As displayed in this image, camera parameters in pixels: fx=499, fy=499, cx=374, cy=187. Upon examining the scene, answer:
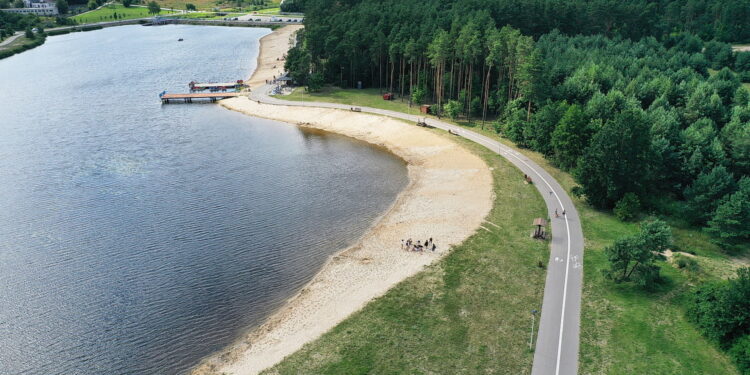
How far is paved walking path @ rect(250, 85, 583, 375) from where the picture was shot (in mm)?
41156

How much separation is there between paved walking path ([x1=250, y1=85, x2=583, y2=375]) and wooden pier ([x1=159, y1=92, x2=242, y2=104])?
263 ft

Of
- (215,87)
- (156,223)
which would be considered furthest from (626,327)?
(215,87)

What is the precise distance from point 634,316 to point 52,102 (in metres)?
137

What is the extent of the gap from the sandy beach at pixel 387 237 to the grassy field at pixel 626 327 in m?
2.65

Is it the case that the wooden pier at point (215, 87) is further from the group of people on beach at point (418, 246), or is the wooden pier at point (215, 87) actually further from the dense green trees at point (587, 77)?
the group of people on beach at point (418, 246)

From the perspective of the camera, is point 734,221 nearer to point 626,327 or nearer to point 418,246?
point 626,327

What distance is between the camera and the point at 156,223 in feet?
221

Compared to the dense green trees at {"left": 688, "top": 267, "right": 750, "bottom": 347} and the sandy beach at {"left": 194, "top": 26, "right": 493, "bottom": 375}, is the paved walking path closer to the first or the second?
the sandy beach at {"left": 194, "top": 26, "right": 493, "bottom": 375}

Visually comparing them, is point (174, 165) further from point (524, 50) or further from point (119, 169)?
point (524, 50)

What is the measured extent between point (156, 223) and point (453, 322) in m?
43.0

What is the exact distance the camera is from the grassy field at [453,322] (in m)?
41.3

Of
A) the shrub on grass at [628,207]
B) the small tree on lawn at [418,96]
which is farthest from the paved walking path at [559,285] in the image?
the small tree on lawn at [418,96]

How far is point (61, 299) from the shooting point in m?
51.5

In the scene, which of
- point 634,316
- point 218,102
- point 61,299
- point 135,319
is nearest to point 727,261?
point 634,316
